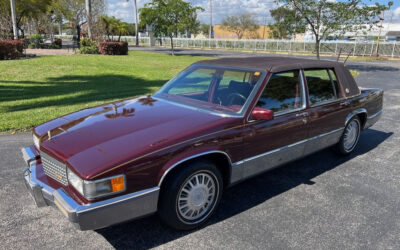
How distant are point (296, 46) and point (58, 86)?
114 ft

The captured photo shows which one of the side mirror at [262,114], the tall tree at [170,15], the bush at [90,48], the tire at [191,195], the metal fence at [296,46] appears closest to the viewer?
the tire at [191,195]

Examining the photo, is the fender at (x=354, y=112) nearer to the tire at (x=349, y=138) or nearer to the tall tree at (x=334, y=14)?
the tire at (x=349, y=138)

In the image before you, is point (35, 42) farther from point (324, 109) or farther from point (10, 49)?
point (324, 109)

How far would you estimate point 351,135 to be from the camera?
5.05 m

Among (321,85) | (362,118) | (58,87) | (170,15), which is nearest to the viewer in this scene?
(321,85)

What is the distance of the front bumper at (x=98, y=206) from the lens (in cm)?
240

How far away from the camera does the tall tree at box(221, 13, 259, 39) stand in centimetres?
7788

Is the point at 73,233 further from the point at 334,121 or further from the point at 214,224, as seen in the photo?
the point at 334,121

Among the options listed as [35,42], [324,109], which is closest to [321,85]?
[324,109]

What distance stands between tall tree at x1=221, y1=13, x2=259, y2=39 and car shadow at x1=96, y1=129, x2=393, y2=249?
252 feet

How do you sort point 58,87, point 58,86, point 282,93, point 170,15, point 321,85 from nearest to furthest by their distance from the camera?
point 282,93
point 321,85
point 58,87
point 58,86
point 170,15

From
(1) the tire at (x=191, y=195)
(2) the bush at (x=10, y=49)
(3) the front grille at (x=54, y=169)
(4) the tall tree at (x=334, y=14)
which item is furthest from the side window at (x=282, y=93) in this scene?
(2) the bush at (x=10, y=49)

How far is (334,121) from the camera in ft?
14.5

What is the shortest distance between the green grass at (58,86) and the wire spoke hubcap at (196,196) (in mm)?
4736
